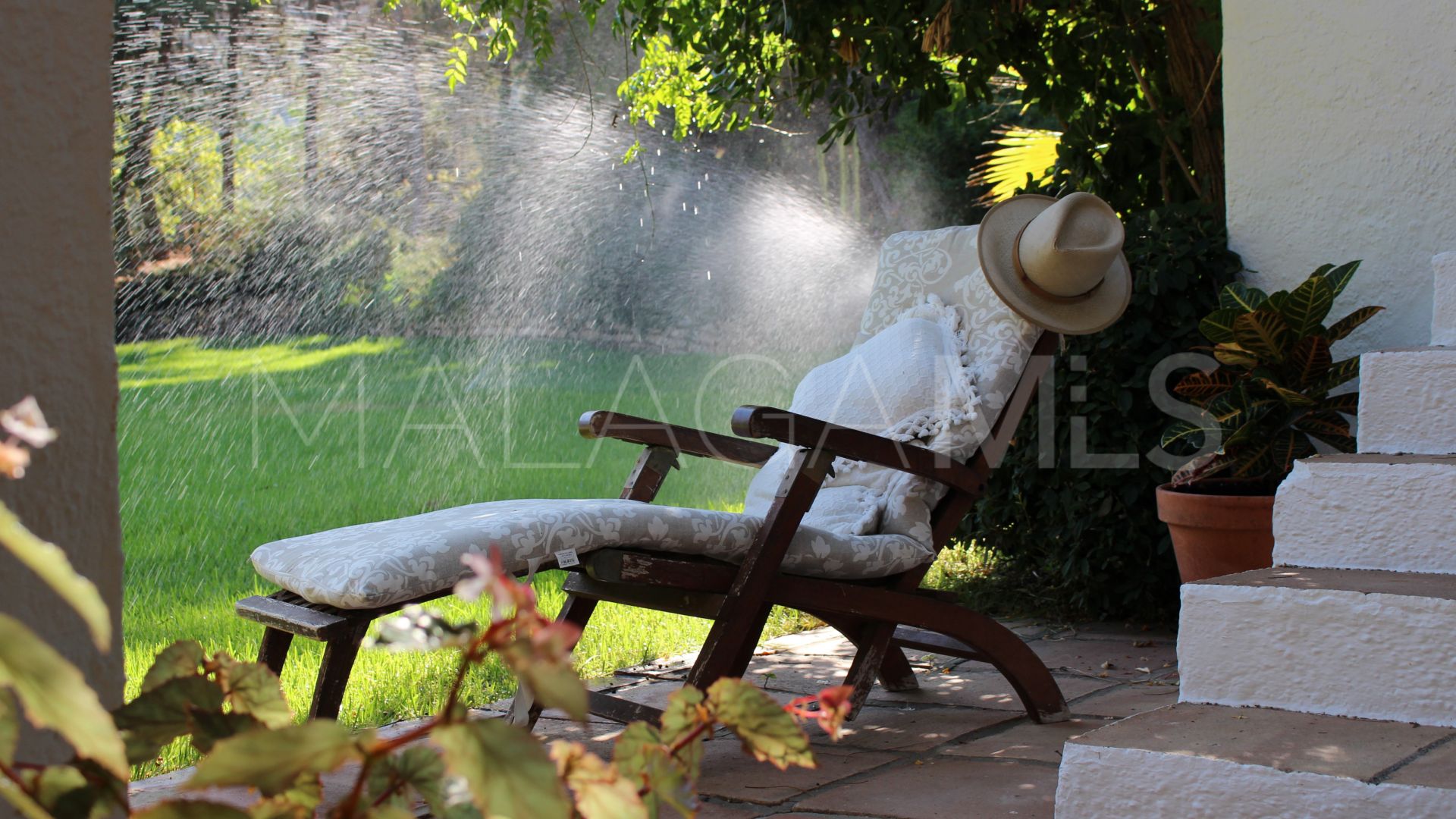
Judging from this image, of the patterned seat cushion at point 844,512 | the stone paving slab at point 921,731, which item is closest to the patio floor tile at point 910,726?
the stone paving slab at point 921,731

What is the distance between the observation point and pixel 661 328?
13758mm

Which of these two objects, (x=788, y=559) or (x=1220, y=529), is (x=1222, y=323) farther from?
(x=788, y=559)

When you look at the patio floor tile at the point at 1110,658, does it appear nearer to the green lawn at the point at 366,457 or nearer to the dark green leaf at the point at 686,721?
the green lawn at the point at 366,457

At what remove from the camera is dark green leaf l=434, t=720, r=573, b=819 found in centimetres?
40

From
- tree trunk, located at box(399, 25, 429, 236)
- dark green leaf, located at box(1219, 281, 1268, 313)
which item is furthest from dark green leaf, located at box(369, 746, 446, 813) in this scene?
tree trunk, located at box(399, 25, 429, 236)

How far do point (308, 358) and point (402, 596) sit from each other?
36.1ft

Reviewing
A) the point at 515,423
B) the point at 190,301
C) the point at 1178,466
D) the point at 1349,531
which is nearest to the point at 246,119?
the point at 190,301

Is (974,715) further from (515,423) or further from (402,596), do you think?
(515,423)

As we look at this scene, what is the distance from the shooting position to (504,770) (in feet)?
1.34

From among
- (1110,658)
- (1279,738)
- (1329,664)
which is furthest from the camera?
(1110,658)

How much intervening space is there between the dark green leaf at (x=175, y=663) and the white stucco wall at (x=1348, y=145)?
3012 millimetres

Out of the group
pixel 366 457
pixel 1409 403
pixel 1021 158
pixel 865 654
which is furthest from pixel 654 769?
pixel 366 457

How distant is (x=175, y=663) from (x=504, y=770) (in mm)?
239

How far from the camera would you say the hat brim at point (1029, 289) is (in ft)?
9.25
